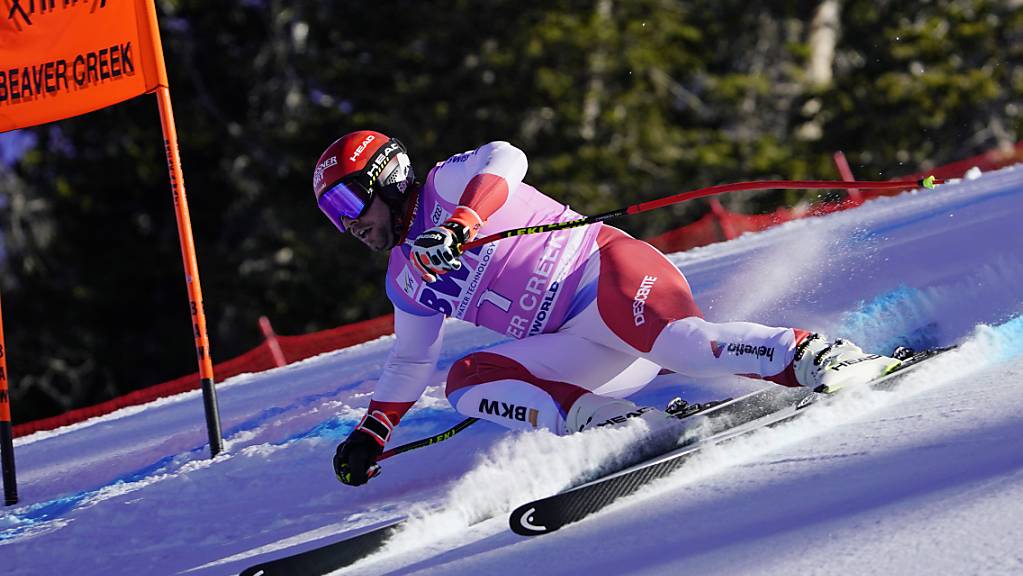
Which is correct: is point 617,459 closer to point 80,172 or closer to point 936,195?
point 936,195

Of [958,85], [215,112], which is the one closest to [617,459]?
[958,85]

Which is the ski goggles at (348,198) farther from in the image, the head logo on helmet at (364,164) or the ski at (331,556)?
the ski at (331,556)

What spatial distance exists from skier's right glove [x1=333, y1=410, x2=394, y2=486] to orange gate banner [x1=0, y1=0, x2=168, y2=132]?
2.04 metres

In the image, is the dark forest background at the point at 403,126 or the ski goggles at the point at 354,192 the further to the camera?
the dark forest background at the point at 403,126

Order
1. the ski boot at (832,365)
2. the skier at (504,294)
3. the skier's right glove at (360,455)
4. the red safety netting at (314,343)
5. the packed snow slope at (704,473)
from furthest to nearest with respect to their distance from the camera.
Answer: the red safety netting at (314,343) → the skier's right glove at (360,455) → the skier at (504,294) → the ski boot at (832,365) → the packed snow slope at (704,473)

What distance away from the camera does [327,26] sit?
21031 mm

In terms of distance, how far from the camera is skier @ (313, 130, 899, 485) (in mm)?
3703

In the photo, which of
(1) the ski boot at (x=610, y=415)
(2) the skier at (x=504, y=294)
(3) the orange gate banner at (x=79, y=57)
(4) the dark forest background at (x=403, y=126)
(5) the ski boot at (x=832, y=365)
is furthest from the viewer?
(4) the dark forest background at (x=403, y=126)

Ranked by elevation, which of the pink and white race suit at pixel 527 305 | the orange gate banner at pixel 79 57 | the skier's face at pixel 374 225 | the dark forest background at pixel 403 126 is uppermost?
the dark forest background at pixel 403 126

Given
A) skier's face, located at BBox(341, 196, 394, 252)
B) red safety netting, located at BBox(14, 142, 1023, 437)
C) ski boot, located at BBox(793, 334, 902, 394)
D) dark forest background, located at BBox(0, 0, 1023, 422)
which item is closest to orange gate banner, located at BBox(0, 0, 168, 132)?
skier's face, located at BBox(341, 196, 394, 252)

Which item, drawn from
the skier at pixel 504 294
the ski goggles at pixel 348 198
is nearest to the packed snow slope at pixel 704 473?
the skier at pixel 504 294

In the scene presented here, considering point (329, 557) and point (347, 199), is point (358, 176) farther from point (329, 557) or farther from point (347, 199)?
point (329, 557)

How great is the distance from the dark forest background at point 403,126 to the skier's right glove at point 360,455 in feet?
49.1

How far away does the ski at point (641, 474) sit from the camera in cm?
288
